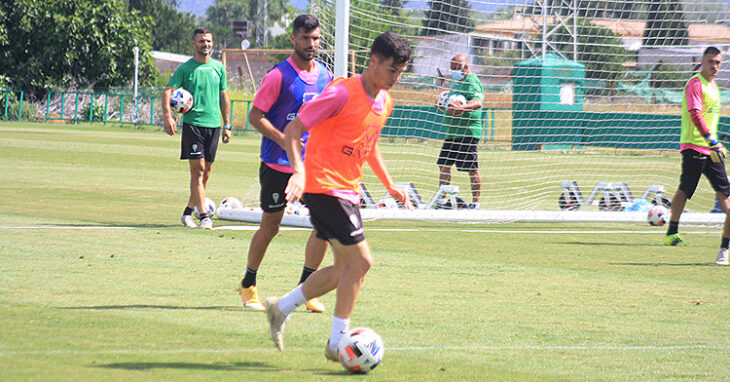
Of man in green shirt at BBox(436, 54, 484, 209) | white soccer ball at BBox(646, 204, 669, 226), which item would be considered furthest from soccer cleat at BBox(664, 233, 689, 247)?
man in green shirt at BBox(436, 54, 484, 209)

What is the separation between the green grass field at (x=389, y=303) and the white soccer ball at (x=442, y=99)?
185cm

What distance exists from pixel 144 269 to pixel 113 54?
143 feet

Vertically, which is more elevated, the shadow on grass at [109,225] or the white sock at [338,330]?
the white sock at [338,330]

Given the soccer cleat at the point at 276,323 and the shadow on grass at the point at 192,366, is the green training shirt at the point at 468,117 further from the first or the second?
the shadow on grass at the point at 192,366

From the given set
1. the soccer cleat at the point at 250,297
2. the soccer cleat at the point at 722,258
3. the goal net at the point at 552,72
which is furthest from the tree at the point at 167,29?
the soccer cleat at the point at 250,297

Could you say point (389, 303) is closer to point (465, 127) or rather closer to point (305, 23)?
point (305, 23)

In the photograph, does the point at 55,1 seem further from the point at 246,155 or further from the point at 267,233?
the point at 267,233

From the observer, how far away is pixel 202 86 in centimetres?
1176

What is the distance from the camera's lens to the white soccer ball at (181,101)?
11.5 metres

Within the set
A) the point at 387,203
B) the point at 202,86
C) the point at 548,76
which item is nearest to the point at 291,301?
the point at 202,86

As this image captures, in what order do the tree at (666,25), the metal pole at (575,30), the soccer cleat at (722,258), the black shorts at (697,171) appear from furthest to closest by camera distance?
the metal pole at (575,30) < the tree at (666,25) < the black shorts at (697,171) < the soccer cleat at (722,258)

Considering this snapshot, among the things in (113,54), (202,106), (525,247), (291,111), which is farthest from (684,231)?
(113,54)

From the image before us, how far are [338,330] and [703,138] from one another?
23.3 feet

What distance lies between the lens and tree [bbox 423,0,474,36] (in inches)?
571
